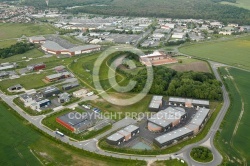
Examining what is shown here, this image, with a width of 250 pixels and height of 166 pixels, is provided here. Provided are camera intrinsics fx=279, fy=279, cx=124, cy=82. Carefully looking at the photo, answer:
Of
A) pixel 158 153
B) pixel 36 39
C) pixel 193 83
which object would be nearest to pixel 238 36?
pixel 193 83

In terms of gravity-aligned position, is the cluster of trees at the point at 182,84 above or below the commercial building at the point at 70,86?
above

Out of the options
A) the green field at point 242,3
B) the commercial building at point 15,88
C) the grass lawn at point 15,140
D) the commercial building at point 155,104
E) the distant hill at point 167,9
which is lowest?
the grass lawn at point 15,140

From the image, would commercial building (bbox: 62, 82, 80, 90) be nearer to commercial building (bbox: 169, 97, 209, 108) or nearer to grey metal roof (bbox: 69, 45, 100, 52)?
commercial building (bbox: 169, 97, 209, 108)

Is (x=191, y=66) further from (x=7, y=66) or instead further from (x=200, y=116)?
(x=7, y=66)

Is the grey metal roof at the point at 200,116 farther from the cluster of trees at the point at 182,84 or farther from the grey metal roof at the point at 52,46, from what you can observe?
the grey metal roof at the point at 52,46

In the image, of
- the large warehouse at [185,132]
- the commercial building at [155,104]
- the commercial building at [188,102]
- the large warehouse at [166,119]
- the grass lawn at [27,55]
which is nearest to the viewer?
the large warehouse at [185,132]

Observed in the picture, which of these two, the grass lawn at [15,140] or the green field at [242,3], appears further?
the green field at [242,3]

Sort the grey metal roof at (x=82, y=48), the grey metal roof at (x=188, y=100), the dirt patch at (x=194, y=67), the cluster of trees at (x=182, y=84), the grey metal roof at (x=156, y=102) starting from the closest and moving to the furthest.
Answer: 1. the grey metal roof at (x=156, y=102)
2. the grey metal roof at (x=188, y=100)
3. the cluster of trees at (x=182, y=84)
4. the dirt patch at (x=194, y=67)
5. the grey metal roof at (x=82, y=48)

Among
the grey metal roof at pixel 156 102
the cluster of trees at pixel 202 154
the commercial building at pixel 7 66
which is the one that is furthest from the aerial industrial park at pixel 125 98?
the commercial building at pixel 7 66

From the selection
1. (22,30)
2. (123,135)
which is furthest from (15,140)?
(22,30)
